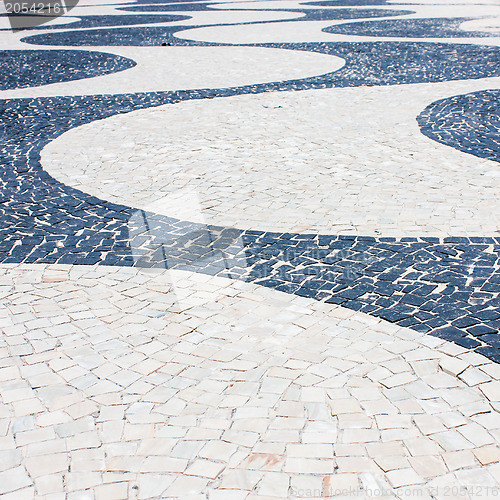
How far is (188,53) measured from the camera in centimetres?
1612

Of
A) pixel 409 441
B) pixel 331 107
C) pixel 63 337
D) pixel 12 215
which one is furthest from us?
pixel 331 107

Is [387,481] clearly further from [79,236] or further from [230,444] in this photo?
[79,236]

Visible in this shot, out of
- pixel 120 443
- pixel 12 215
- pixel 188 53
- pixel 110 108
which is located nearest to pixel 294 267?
pixel 120 443

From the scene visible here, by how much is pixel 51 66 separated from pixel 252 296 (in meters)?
11.8

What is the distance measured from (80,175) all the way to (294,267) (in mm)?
3501

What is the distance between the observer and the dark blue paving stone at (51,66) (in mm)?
13445

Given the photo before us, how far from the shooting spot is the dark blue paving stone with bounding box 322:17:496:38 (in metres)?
18.0

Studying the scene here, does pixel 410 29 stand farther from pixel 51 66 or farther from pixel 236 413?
pixel 236 413
